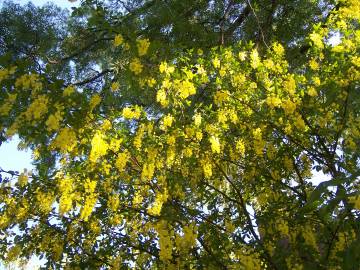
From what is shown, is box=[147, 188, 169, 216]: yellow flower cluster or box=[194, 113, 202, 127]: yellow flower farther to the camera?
box=[194, 113, 202, 127]: yellow flower

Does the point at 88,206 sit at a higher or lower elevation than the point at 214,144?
lower

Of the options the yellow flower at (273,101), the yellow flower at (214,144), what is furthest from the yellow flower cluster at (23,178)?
the yellow flower at (273,101)

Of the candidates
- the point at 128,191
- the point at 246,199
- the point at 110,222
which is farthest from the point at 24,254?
the point at 246,199

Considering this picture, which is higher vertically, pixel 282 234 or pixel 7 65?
pixel 7 65

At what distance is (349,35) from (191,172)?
6.36 feet

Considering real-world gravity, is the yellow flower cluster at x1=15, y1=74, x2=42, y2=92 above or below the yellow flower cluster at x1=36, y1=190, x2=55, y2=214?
above

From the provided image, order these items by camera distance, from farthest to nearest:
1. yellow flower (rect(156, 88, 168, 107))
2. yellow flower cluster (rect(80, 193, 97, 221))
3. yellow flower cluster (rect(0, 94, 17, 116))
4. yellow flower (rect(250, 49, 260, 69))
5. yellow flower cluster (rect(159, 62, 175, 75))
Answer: yellow flower (rect(250, 49, 260, 69)), yellow flower (rect(156, 88, 168, 107)), yellow flower cluster (rect(159, 62, 175, 75)), yellow flower cluster (rect(80, 193, 97, 221)), yellow flower cluster (rect(0, 94, 17, 116))

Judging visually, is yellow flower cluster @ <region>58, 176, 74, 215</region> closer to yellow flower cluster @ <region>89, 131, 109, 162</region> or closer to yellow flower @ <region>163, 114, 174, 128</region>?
yellow flower cluster @ <region>89, 131, 109, 162</region>

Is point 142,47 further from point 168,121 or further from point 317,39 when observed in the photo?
point 317,39

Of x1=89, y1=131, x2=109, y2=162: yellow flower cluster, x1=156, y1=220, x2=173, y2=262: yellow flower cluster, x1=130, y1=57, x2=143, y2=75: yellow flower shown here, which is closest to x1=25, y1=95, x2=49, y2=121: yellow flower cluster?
x1=89, y1=131, x2=109, y2=162: yellow flower cluster

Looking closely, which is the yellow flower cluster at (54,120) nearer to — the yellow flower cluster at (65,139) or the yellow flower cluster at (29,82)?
the yellow flower cluster at (65,139)

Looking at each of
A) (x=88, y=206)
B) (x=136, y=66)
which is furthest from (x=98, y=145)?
(x=136, y=66)

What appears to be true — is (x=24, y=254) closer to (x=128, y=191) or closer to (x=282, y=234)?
(x=128, y=191)

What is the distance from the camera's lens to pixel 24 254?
3.91 meters
